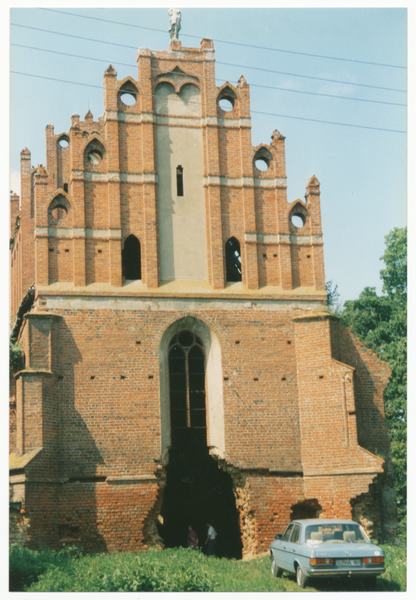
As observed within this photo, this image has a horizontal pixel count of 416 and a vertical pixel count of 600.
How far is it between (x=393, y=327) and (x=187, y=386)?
Answer: 13.7 meters

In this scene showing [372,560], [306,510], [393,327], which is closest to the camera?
[372,560]

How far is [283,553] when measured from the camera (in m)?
15.3

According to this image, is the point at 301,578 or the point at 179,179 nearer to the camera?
the point at 301,578

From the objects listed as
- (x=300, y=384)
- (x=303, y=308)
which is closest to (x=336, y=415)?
(x=300, y=384)

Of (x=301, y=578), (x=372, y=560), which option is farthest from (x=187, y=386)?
(x=372, y=560)

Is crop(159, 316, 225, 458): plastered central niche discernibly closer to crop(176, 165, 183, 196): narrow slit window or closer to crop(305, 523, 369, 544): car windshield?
crop(176, 165, 183, 196): narrow slit window

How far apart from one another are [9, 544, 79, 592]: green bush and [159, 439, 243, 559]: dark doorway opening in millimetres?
4678

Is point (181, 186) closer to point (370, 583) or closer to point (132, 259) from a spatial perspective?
point (132, 259)

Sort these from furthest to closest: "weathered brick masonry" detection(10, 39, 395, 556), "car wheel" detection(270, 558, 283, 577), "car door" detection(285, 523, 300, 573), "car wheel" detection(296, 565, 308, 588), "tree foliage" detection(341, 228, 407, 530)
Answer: "tree foliage" detection(341, 228, 407, 530), "weathered brick masonry" detection(10, 39, 395, 556), "car wheel" detection(270, 558, 283, 577), "car door" detection(285, 523, 300, 573), "car wheel" detection(296, 565, 308, 588)

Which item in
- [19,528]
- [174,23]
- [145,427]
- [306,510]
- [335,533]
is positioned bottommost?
[306,510]

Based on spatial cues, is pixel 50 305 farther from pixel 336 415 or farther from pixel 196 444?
pixel 336 415

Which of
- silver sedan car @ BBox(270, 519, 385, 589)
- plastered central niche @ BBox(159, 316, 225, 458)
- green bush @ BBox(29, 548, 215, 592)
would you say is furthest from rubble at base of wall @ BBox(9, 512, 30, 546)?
silver sedan car @ BBox(270, 519, 385, 589)

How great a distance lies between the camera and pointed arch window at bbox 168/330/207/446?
19781 mm

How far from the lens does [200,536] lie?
21375 mm
